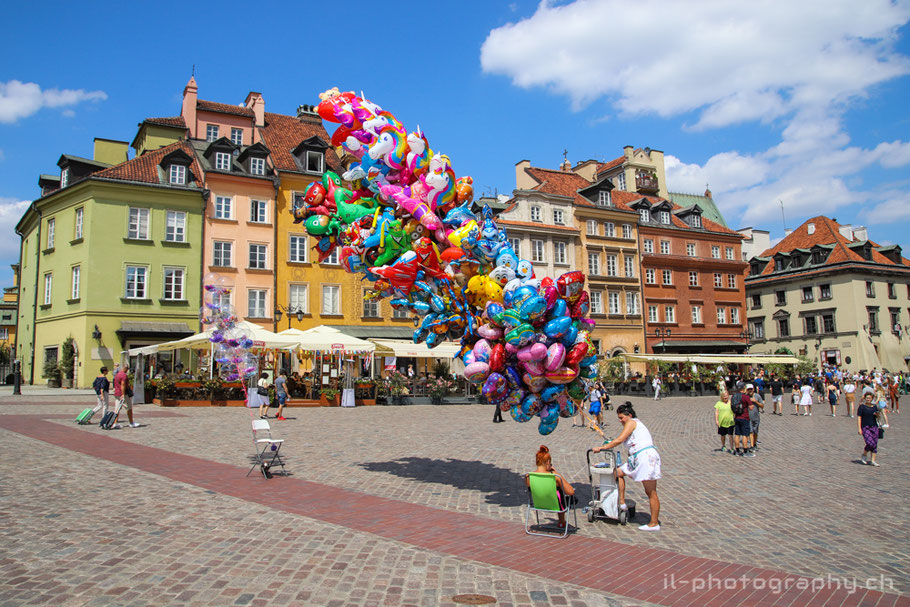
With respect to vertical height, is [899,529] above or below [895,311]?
below

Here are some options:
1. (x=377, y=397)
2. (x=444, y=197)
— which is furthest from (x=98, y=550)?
(x=377, y=397)

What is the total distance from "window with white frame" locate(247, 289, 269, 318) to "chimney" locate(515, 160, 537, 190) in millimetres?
22353

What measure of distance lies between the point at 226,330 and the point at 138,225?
2171 cm

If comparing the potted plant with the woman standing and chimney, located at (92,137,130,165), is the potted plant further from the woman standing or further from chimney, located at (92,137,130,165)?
the woman standing

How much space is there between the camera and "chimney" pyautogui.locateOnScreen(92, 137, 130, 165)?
130 ft

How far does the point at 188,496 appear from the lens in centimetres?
866

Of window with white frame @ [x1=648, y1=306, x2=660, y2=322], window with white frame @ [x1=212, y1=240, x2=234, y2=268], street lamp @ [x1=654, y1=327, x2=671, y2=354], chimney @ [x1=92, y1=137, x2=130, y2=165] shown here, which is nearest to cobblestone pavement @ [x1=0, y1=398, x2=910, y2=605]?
window with white frame @ [x1=212, y1=240, x2=234, y2=268]

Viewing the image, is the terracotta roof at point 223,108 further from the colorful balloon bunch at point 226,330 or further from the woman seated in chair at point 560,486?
the woman seated in chair at point 560,486

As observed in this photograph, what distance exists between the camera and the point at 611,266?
4841 centimetres

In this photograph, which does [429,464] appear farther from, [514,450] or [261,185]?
[261,185]

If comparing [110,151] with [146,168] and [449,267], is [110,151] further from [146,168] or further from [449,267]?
[449,267]

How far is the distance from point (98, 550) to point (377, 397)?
72.4ft

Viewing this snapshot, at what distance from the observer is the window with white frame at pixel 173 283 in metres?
34.5

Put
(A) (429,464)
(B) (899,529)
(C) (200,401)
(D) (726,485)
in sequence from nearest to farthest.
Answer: (B) (899,529) → (D) (726,485) → (A) (429,464) → (C) (200,401)
